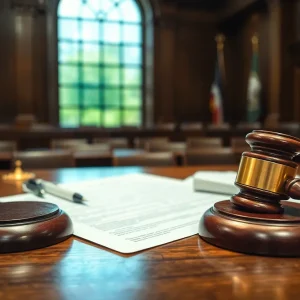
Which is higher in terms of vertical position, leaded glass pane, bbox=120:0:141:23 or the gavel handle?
leaded glass pane, bbox=120:0:141:23

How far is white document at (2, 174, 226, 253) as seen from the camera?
872 mm

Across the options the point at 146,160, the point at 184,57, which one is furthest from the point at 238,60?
the point at 146,160

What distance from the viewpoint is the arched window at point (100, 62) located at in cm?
1121

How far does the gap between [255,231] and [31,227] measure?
37 cm

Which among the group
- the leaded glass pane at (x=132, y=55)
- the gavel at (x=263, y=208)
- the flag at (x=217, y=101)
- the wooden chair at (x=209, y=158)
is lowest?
the wooden chair at (x=209, y=158)

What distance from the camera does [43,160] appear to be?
268cm

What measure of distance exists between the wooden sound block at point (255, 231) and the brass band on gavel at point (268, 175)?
5cm

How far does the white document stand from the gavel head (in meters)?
0.17

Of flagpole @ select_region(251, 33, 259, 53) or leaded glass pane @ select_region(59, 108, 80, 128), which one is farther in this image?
leaded glass pane @ select_region(59, 108, 80, 128)

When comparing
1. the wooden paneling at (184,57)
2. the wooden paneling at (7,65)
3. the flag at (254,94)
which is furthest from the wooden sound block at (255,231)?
the wooden paneling at (7,65)

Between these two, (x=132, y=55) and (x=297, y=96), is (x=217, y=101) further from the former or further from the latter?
(x=132, y=55)

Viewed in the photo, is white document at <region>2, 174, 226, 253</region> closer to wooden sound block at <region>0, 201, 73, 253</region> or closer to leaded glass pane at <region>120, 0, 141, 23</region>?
wooden sound block at <region>0, 201, 73, 253</region>

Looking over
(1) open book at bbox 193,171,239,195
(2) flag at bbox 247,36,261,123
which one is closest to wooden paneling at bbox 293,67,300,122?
(2) flag at bbox 247,36,261,123

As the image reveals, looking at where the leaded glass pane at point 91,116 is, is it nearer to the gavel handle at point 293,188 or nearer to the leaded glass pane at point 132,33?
the leaded glass pane at point 132,33
